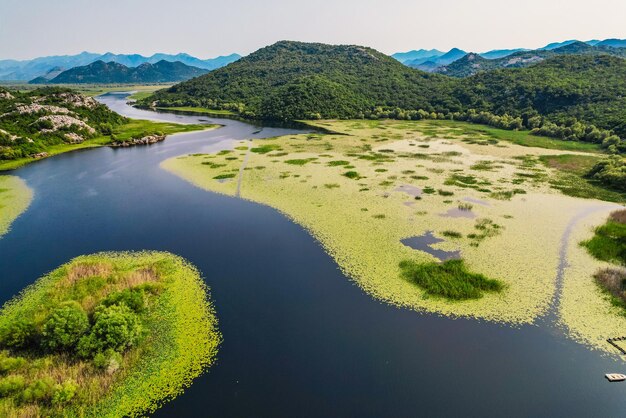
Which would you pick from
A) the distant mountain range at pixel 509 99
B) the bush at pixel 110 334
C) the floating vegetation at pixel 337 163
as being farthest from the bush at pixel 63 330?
the distant mountain range at pixel 509 99

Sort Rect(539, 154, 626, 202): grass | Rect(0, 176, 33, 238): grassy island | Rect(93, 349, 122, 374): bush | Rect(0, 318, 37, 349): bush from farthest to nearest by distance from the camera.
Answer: Rect(539, 154, 626, 202): grass
Rect(0, 176, 33, 238): grassy island
Rect(0, 318, 37, 349): bush
Rect(93, 349, 122, 374): bush

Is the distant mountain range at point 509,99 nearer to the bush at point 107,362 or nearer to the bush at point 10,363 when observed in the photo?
the bush at point 107,362

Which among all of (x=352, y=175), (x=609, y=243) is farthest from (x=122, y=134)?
(x=609, y=243)

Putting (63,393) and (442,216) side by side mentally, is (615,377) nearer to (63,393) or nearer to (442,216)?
(442,216)

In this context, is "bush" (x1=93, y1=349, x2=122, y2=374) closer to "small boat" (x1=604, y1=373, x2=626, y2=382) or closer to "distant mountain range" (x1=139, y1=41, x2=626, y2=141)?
"small boat" (x1=604, y1=373, x2=626, y2=382)

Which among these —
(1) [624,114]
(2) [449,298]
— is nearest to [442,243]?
(2) [449,298]

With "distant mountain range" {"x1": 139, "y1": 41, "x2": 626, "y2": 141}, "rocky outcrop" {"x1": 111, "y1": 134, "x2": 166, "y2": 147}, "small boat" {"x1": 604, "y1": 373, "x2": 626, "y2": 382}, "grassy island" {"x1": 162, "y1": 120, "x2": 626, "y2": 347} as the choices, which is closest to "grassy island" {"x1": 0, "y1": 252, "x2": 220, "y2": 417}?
"grassy island" {"x1": 162, "y1": 120, "x2": 626, "y2": 347}
